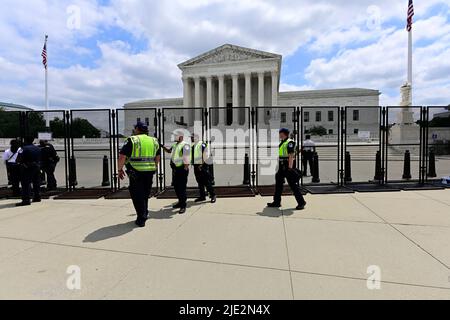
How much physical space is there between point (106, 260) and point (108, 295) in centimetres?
95

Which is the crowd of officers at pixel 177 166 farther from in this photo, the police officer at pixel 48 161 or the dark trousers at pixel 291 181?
the police officer at pixel 48 161

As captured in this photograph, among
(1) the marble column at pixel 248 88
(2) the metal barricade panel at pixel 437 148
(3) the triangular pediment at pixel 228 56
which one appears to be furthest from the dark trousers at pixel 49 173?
(3) the triangular pediment at pixel 228 56

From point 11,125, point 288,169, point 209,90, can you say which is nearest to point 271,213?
point 288,169

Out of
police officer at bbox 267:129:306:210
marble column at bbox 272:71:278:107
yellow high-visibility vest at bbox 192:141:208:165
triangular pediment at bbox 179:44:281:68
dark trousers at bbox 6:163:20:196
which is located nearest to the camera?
police officer at bbox 267:129:306:210

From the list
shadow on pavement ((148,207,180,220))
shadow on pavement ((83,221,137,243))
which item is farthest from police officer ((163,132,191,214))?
shadow on pavement ((83,221,137,243))

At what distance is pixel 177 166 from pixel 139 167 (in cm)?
120

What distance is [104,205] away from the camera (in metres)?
7.20

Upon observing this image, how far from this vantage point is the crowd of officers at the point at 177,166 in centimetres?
539

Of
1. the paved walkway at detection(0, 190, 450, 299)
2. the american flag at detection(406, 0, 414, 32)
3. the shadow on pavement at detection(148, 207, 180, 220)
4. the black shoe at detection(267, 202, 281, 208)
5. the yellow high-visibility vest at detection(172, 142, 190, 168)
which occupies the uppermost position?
the american flag at detection(406, 0, 414, 32)

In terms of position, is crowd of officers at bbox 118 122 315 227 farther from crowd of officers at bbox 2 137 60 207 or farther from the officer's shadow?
crowd of officers at bbox 2 137 60 207

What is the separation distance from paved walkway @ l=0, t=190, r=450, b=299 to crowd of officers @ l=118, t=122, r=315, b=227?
0.43 metres

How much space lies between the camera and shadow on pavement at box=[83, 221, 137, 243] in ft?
15.4

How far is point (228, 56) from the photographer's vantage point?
6931cm
